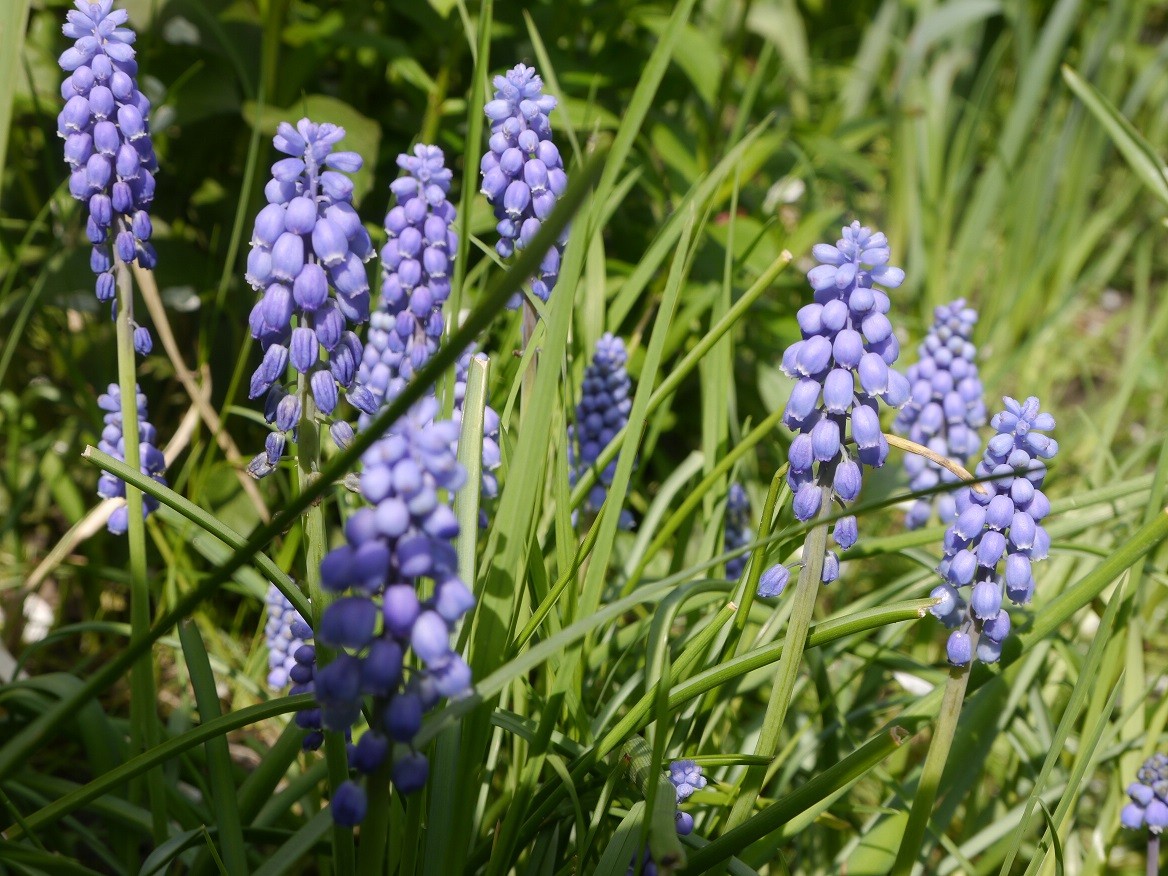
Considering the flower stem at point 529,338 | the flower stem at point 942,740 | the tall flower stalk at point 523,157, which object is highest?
the tall flower stalk at point 523,157

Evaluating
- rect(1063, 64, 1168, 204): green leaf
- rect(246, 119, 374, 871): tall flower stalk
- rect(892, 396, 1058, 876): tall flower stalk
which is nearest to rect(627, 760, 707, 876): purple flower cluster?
rect(892, 396, 1058, 876): tall flower stalk

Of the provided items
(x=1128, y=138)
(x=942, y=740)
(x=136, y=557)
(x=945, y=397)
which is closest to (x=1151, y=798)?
(x=942, y=740)

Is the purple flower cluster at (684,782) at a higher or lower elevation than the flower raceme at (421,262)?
lower

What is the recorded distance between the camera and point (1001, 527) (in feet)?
8.33

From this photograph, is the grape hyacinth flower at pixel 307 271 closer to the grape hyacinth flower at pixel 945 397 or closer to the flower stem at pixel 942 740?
the flower stem at pixel 942 740

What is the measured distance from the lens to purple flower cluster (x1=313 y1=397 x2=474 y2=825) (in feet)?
5.31

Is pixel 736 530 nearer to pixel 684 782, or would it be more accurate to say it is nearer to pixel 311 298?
pixel 684 782

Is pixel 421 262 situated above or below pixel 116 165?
below

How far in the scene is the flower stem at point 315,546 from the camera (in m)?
2.31

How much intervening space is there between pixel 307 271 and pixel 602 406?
5.57 feet

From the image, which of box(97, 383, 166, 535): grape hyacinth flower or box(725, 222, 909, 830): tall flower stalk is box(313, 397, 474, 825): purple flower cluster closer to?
box(725, 222, 909, 830): tall flower stalk

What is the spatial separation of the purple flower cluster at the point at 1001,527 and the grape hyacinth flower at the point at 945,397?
4.14 feet

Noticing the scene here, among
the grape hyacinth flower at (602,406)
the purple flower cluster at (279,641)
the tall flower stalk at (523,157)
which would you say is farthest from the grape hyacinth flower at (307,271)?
the grape hyacinth flower at (602,406)

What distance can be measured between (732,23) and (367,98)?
2808 millimetres
